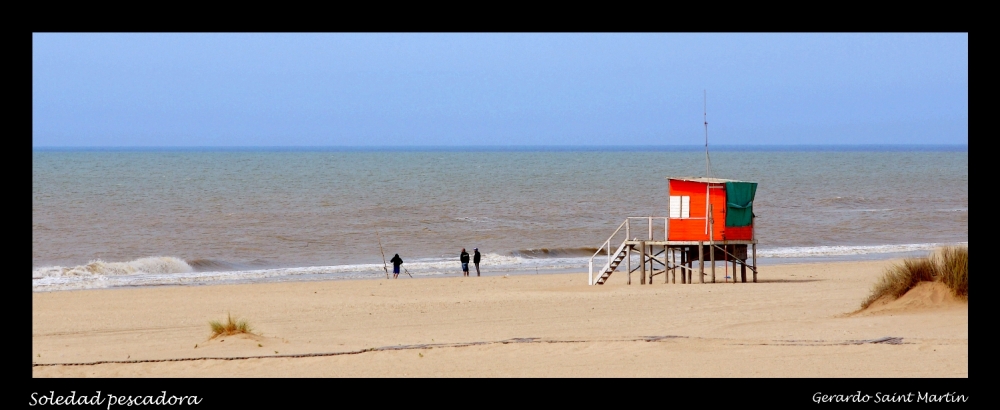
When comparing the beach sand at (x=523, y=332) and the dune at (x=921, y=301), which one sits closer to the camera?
the beach sand at (x=523, y=332)

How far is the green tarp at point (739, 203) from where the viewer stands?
25656 mm

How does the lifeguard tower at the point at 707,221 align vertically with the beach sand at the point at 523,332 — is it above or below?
above

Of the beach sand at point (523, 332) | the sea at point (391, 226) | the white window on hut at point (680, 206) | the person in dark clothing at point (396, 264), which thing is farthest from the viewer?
the sea at point (391, 226)

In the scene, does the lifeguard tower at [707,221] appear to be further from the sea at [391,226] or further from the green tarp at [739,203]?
the sea at [391,226]

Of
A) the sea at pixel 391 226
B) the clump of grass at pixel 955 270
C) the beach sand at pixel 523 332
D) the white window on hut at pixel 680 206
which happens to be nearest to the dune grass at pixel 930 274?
the clump of grass at pixel 955 270

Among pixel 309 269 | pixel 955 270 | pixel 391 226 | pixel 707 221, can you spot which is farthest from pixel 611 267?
pixel 391 226

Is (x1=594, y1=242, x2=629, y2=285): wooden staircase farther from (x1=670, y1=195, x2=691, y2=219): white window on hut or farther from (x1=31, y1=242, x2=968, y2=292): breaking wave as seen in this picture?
(x1=31, y1=242, x2=968, y2=292): breaking wave

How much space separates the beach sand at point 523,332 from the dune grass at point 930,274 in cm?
27

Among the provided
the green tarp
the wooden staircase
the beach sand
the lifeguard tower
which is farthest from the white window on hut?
the beach sand

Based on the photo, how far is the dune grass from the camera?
15023 mm

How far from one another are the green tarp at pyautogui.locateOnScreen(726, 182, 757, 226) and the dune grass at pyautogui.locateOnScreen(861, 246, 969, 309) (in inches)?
351
